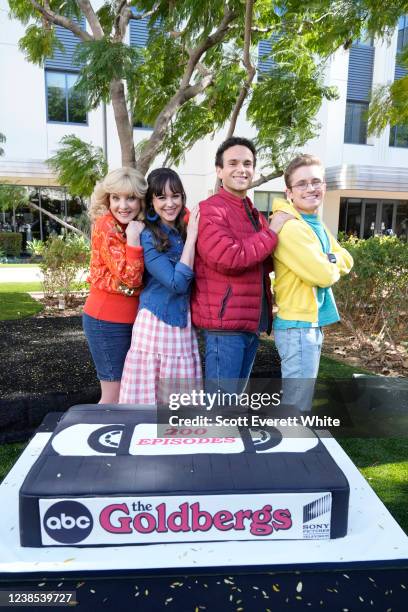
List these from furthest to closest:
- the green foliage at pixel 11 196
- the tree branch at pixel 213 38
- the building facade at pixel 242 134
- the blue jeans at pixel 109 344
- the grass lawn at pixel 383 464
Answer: the building facade at pixel 242 134 → the green foliage at pixel 11 196 → the tree branch at pixel 213 38 → the grass lawn at pixel 383 464 → the blue jeans at pixel 109 344

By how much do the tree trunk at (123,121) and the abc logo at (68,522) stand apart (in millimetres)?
4063

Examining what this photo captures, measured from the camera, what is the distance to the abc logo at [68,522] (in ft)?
3.68

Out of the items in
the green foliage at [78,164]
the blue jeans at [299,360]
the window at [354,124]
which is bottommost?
the blue jeans at [299,360]

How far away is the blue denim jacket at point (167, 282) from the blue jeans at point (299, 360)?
0.43 metres

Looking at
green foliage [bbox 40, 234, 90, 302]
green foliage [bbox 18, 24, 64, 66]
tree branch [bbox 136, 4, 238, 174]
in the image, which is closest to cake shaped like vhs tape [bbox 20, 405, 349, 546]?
tree branch [bbox 136, 4, 238, 174]

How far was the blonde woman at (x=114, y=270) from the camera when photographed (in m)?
2.05

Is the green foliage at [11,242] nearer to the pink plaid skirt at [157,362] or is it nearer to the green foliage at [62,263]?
the green foliage at [62,263]

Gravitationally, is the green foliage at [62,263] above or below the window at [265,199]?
below

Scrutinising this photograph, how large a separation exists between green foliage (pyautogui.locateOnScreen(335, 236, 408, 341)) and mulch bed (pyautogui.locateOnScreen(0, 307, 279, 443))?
1004 millimetres

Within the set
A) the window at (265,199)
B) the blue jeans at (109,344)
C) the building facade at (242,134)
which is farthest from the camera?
the window at (265,199)

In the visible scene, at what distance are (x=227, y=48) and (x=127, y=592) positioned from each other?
5608 millimetres

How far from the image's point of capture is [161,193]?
6.54 ft

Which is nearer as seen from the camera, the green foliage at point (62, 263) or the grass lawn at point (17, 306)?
the grass lawn at point (17, 306)

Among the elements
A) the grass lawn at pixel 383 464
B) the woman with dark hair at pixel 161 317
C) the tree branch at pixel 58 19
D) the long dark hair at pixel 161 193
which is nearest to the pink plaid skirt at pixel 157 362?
the woman with dark hair at pixel 161 317
